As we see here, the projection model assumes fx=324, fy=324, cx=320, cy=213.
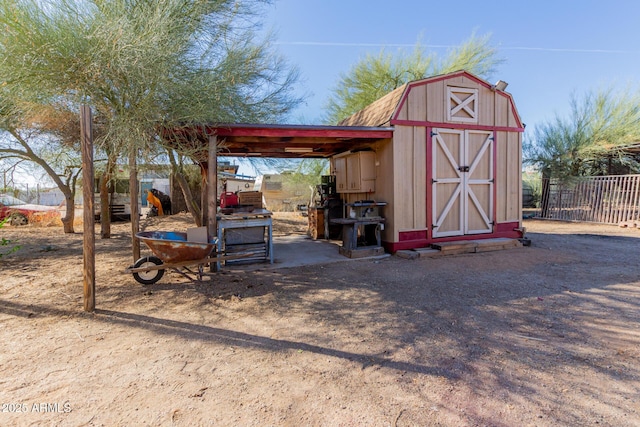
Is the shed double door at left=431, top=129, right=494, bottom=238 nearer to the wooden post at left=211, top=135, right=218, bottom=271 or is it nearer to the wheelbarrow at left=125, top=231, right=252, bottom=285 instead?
the wooden post at left=211, top=135, right=218, bottom=271

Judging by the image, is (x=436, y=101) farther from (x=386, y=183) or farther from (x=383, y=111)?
(x=386, y=183)

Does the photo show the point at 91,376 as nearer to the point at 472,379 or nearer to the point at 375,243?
the point at 472,379

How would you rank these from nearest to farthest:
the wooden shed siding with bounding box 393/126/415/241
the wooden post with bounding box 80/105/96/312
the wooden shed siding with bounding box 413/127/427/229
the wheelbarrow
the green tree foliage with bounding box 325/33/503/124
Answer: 1. the wooden post with bounding box 80/105/96/312
2. the wheelbarrow
3. the wooden shed siding with bounding box 393/126/415/241
4. the wooden shed siding with bounding box 413/127/427/229
5. the green tree foliage with bounding box 325/33/503/124

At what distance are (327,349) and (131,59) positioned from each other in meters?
3.79

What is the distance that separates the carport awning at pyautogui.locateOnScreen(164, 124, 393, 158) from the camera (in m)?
5.03

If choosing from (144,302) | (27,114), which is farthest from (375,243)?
(27,114)

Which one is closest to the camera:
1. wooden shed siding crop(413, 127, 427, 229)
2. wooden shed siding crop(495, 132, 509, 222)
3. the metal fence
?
wooden shed siding crop(413, 127, 427, 229)

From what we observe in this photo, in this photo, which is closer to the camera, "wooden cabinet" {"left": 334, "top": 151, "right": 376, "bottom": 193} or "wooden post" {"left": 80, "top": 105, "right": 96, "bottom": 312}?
"wooden post" {"left": 80, "top": 105, "right": 96, "bottom": 312}

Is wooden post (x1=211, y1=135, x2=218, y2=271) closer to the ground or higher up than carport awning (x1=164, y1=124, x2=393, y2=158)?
closer to the ground

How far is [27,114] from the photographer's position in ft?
14.6

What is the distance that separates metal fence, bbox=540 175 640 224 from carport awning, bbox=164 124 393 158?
9.55 m

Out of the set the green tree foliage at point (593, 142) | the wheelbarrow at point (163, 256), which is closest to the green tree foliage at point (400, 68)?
the green tree foliage at point (593, 142)

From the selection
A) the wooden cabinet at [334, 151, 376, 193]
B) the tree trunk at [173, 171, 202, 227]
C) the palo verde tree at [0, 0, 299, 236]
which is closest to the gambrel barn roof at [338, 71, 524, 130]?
the wooden cabinet at [334, 151, 376, 193]

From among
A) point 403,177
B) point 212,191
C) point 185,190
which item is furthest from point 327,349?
point 185,190
